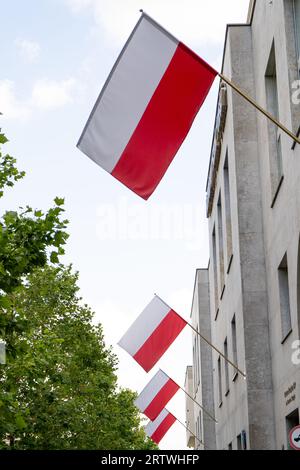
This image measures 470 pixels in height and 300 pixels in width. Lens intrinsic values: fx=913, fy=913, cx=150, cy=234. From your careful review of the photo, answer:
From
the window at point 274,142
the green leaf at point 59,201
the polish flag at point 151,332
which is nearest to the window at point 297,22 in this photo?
the window at point 274,142

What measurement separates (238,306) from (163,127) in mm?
13163

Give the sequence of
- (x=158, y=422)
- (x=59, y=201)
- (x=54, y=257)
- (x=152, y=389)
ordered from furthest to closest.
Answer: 1. (x=158, y=422)
2. (x=152, y=389)
3. (x=59, y=201)
4. (x=54, y=257)

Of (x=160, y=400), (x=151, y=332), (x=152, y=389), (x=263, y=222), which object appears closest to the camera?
(x=263, y=222)

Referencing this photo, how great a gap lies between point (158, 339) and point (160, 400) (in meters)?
7.88

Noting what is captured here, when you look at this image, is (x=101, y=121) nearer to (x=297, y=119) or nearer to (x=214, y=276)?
(x=297, y=119)

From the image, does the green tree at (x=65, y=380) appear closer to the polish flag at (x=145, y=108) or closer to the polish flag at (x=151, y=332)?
the polish flag at (x=151, y=332)

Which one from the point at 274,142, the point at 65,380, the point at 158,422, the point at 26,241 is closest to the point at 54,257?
the point at 26,241

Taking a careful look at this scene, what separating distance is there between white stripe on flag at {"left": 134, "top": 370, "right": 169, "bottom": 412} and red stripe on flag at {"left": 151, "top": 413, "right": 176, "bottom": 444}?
7.52m

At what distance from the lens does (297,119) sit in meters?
16.7

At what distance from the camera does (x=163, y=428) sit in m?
39.1

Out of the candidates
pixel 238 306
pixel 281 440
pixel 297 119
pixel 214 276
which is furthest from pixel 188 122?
pixel 214 276

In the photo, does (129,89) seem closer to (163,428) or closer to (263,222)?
(263,222)

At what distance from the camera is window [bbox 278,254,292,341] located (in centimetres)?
1945

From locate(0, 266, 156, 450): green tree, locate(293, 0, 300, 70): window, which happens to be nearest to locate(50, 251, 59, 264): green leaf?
locate(293, 0, 300, 70): window
